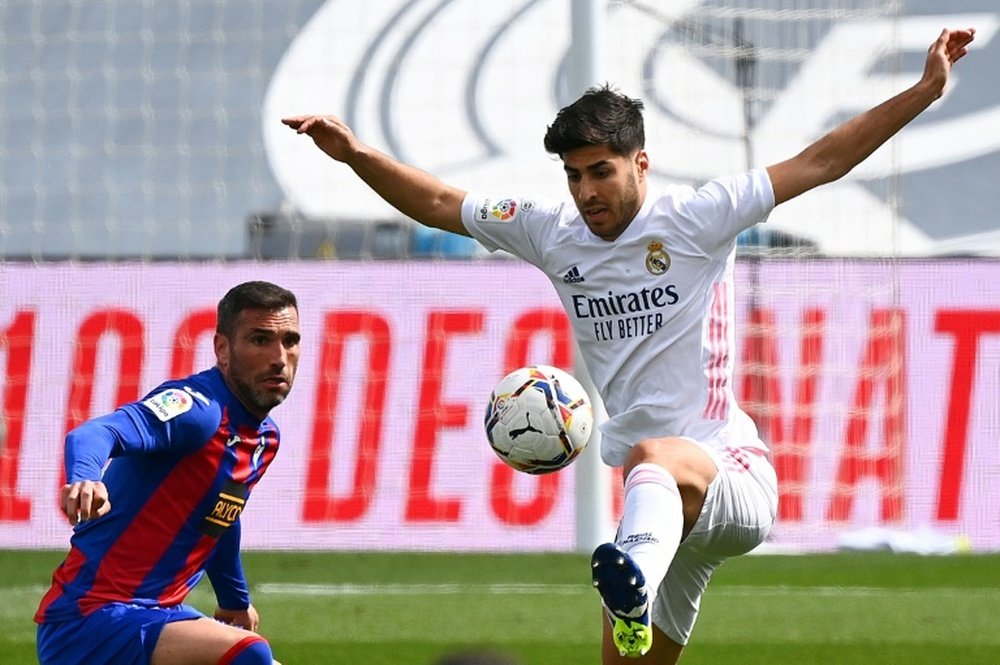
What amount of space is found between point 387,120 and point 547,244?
58.0 ft

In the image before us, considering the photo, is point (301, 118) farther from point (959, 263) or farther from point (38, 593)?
point (959, 263)

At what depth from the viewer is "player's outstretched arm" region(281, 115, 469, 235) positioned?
602 cm

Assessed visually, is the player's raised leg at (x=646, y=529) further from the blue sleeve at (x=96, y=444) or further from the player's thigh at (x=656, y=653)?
the blue sleeve at (x=96, y=444)

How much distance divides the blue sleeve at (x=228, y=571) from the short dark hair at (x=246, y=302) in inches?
27.6

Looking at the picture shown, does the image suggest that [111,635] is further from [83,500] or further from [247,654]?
[83,500]

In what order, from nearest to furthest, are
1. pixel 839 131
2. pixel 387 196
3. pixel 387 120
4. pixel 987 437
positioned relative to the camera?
pixel 839 131 < pixel 387 196 < pixel 987 437 < pixel 387 120

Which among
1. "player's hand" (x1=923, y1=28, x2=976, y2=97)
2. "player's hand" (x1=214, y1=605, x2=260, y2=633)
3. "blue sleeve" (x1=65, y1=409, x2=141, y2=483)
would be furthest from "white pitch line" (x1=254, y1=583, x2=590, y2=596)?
"blue sleeve" (x1=65, y1=409, x2=141, y2=483)

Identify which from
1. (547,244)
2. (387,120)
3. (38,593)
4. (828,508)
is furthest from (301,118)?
(387,120)

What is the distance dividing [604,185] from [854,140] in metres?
0.84

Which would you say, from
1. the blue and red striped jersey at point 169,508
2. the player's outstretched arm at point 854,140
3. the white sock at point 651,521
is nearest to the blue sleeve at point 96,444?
the blue and red striped jersey at point 169,508

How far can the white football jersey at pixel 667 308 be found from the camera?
5.63m

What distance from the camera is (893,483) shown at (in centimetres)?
1269

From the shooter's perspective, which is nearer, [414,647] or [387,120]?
[414,647]

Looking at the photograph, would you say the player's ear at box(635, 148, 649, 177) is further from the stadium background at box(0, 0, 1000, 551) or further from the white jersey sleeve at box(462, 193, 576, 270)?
the stadium background at box(0, 0, 1000, 551)
